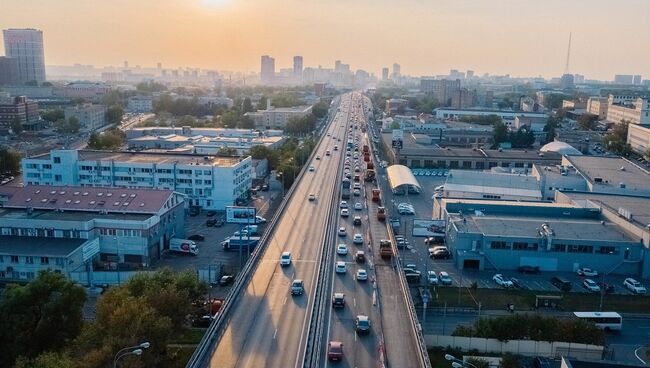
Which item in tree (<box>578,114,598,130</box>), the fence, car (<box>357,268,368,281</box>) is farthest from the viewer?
tree (<box>578,114,598,130</box>)

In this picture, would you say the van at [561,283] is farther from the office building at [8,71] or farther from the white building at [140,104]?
the office building at [8,71]

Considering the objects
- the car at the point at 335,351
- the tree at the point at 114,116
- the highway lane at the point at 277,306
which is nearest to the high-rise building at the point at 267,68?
the tree at the point at 114,116

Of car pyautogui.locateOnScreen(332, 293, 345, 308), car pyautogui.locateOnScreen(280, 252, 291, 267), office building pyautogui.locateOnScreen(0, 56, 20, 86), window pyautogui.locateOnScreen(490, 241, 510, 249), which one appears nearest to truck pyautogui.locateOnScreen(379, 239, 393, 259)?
car pyautogui.locateOnScreen(280, 252, 291, 267)

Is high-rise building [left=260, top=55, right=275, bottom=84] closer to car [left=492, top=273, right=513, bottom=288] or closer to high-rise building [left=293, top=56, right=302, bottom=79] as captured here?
high-rise building [left=293, top=56, right=302, bottom=79]

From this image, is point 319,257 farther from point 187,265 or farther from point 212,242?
Result: point 212,242

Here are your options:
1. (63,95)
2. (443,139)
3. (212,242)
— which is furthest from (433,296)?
(63,95)

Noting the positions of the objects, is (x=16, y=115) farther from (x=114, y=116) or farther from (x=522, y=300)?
(x=522, y=300)
